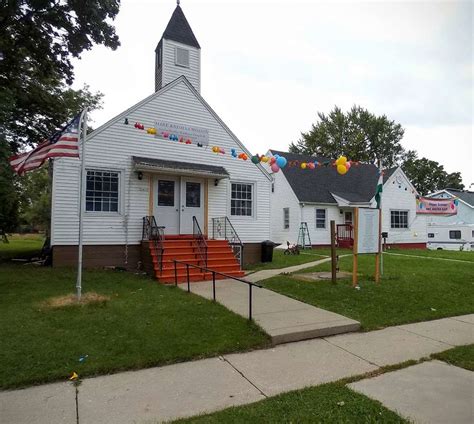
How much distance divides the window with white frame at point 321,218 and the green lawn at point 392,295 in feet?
35.7

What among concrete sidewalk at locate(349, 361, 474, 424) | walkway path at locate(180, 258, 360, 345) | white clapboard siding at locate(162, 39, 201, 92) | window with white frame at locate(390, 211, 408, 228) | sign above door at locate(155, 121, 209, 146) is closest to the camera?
concrete sidewalk at locate(349, 361, 474, 424)

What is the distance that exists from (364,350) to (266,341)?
1.35m

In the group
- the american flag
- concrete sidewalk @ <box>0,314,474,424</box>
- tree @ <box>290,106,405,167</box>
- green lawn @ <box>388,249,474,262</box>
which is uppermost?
tree @ <box>290,106,405,167</box>

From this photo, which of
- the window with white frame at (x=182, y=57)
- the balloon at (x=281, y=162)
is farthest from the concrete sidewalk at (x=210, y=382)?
the window with white frame at (x=182, y=57)

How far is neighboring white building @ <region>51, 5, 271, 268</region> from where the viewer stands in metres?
11.7

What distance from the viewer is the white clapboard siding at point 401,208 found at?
23844 millimetres

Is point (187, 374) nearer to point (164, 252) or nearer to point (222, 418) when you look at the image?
point (222, 418)

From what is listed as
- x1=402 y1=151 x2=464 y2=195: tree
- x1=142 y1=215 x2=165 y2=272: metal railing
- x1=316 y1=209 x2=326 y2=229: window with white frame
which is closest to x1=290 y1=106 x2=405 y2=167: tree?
x1=402 y1=151 x2=464 y2=195: tree

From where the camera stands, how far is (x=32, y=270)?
423 inches

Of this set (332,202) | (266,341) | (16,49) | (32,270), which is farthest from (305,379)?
(332,202)

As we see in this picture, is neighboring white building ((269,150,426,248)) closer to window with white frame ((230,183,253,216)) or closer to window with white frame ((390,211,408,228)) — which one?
window with white frame ((390,211,408,228))

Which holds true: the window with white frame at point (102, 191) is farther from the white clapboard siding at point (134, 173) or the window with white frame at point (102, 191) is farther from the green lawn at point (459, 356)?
the green lawn at point (459, 356)

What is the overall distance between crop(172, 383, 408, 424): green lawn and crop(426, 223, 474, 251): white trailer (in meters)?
28.3

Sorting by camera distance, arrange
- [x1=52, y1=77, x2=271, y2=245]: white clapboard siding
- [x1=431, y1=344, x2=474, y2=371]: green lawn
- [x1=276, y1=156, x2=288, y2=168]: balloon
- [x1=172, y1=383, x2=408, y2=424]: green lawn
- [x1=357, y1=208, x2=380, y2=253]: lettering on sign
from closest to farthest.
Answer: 1. [x1=172, y1=383, x2=408, y2=424]: green lawn
2. [x1=431, y1=344, x2=474, y2=371]: green lawn
3. [x1=357, y1=208, x2=380, y2=253]: lettering on sign
4. [x1=276, y1=156, x2=288, y2=168]: balloon
5. [x1=52, y1=77, x2=271, y2=245]: white clapboard siding
